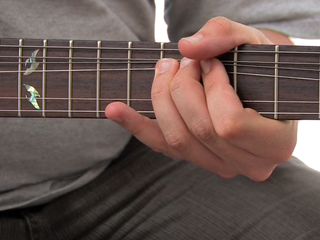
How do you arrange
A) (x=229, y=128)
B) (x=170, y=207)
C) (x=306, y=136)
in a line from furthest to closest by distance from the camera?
(x=306, y=136) < (x=170, y=207) < (x=229, y=128)

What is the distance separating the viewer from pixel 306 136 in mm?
2045

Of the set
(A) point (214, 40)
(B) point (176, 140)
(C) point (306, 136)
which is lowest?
(C) point (306, 136)

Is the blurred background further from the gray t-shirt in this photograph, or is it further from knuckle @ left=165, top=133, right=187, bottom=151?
knuckle @ left=165, top=133, right=187, bottom=151

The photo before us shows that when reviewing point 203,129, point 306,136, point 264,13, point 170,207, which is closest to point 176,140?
point 203,129

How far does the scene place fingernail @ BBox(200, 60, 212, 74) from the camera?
2.51 ft

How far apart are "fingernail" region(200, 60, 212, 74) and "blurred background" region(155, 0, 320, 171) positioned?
3.52ft

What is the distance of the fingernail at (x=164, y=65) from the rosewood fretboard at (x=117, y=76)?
0.6 inches

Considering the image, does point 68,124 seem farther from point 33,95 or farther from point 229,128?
point 229,128

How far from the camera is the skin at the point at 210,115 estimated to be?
0.74m

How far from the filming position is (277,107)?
770mm

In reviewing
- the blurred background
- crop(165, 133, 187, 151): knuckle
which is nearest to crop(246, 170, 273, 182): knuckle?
crop(165, 133, 187, 151): knuckle

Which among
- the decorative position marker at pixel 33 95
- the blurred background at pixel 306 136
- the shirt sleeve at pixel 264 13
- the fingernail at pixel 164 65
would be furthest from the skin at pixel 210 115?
the blurred background at pixel 306 136

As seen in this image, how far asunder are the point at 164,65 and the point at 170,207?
0.84ft

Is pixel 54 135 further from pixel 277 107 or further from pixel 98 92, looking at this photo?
pixel 277 107
